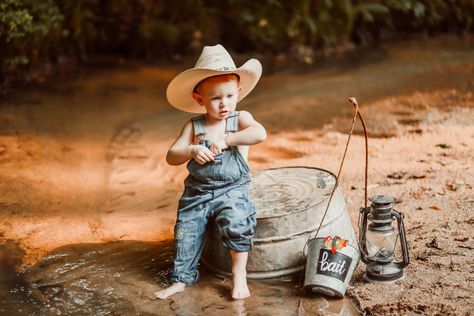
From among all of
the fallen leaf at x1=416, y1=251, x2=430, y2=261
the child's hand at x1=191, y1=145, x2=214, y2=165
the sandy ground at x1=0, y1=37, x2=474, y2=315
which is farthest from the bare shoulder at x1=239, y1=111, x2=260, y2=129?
the fallen leaf at x1=416, y1=251, x2=430, y2=261

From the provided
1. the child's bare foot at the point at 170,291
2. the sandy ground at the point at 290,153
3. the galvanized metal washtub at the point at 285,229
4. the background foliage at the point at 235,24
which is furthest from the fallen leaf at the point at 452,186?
the background foliage at the point at 235,24

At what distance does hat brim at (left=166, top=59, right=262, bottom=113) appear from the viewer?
12.3 feet

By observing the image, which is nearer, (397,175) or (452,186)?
(452,186)

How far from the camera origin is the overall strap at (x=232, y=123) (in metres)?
3.88

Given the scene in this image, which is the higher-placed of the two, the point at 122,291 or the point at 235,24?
the point at 235,24

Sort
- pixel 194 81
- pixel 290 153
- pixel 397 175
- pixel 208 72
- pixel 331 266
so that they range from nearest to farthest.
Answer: pixel 331 266
pixel 208 72
pixel 194 81
pixel 397 175
pixel 290 153

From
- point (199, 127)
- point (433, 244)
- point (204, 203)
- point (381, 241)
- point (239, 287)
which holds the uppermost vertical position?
point (199, 127)

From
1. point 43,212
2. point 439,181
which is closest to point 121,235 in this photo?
point 43,212

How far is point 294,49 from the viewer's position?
414 inches

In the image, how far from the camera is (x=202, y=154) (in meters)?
3.69

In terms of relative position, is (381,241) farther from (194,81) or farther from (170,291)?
(194,81)

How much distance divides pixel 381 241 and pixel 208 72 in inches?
52.4

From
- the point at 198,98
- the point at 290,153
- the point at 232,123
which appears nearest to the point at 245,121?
the point at 232,123

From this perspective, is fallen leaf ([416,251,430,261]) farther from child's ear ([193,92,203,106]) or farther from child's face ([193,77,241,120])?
child's ear ([193,92,203,106])
